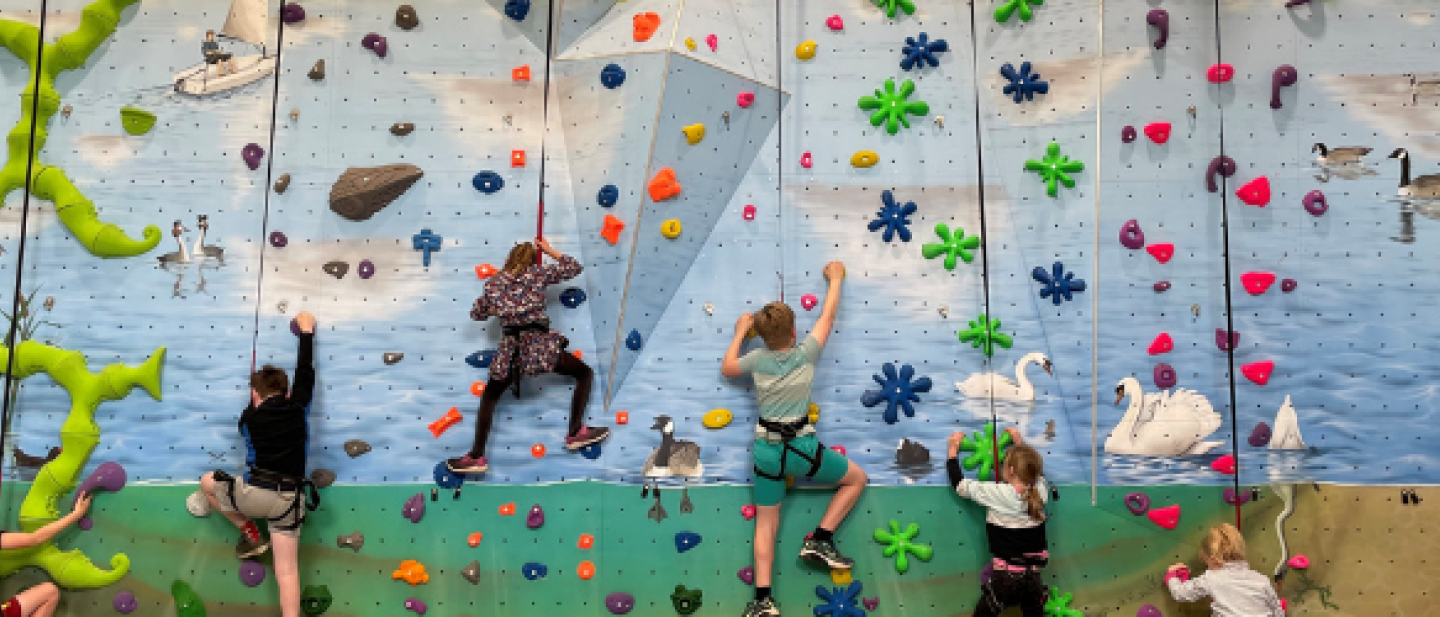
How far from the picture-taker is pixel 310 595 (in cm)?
411

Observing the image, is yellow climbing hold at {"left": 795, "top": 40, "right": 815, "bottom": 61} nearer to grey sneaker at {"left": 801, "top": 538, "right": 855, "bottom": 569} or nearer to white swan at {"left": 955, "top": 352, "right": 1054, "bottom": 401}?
white swan at {"left": 955, "top": 352, "right": 1054, "bottom": 401}

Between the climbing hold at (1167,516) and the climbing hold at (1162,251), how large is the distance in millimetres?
992

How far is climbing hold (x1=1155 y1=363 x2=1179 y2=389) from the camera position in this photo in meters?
4.11

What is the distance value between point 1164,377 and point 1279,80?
129cm

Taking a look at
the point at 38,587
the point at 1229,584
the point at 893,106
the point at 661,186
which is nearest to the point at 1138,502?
the point at 1229,584

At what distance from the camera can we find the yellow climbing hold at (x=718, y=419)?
4.12 meters

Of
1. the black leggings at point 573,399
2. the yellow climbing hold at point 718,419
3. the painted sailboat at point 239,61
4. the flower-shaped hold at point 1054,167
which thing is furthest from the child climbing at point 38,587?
the flower-shaped hold at point 1054,167

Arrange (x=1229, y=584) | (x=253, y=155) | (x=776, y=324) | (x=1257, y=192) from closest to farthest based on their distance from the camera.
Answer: (x=1229, y=584) → (x=776, y=324) → (x=1257, y=192) → (x=253, y=155)

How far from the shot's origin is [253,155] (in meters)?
4.24

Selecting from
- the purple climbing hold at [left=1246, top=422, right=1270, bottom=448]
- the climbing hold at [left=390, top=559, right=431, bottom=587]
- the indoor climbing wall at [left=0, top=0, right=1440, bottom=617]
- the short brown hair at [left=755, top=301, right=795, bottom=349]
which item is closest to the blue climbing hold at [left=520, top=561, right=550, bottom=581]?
the indoor climbing wall at [left=0, top=0, right=1440, bottom=617]

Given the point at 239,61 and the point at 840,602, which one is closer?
the point at 840,602

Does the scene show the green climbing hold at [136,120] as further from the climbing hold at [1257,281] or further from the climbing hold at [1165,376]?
the climbing hold at [1257,281]

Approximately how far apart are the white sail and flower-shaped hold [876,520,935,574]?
3274 mm

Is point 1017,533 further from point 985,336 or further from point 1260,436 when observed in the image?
point 1260,436
